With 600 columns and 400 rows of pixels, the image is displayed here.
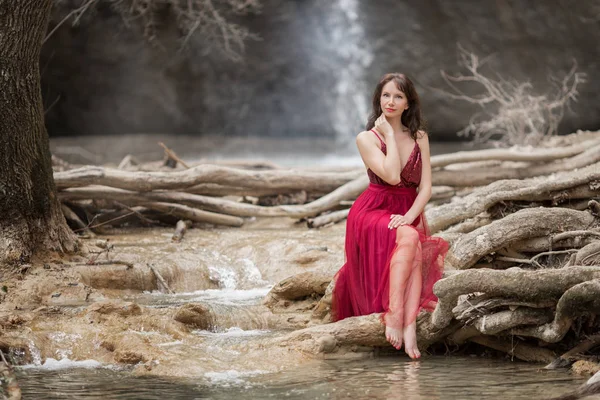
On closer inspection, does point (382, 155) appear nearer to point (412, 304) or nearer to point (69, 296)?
point (412, 304)

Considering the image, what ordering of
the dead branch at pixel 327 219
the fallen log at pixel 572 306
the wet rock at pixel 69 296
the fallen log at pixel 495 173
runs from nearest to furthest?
the fallen log at pixel 572 306
the wet rock at pixel 69 296
the dead branch at pixel 327 219
the fallen log at pixel 495 173

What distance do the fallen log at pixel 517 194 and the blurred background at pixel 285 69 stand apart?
860 cm

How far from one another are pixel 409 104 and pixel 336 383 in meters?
2.03

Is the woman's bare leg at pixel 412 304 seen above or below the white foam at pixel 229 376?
above

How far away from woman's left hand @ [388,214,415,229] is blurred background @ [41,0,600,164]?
33.4ft

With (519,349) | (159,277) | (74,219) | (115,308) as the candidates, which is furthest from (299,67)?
(519,349)

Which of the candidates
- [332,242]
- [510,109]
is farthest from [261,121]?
[332,242]

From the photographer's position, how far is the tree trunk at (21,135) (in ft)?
21.5

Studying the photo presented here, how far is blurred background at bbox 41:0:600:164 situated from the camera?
51.9ft

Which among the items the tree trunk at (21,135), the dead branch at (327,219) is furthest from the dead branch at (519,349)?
the dead branch at (327,219)

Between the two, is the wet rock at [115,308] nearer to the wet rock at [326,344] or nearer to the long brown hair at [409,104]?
the wet rock at [326,344]

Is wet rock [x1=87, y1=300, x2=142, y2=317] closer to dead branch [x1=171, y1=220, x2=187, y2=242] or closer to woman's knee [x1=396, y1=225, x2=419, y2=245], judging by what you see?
woman's knee [x1=396, y1=225, x2=419, y2=245]

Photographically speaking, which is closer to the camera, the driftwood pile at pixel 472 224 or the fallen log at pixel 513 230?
the driftwood pile at pixel 472 224

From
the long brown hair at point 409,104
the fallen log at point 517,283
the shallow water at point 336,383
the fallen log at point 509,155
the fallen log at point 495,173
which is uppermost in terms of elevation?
the long brown hair at point 409,104
